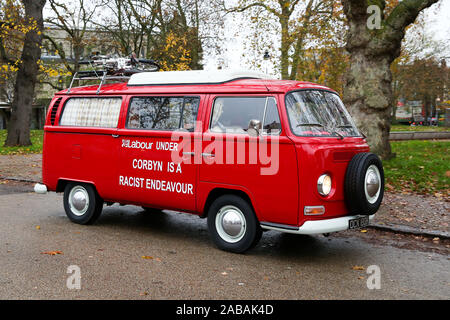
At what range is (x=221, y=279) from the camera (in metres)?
5.32

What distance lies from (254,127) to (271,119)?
252 millimetres

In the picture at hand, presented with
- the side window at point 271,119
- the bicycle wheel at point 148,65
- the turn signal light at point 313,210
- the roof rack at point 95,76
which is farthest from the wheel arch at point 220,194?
the bicycle wheel at point 148,65

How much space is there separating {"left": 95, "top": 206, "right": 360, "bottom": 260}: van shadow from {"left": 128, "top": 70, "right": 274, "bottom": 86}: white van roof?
91.1 inches

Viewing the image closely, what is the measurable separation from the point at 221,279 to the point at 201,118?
234 cm

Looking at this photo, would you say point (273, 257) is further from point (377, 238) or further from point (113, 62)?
point (113, 62)

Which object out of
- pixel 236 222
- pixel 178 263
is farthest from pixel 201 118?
pixel 178 263

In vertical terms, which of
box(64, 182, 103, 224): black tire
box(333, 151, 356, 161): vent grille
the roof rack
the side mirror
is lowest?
box(64, 182, 103, 224): black tire

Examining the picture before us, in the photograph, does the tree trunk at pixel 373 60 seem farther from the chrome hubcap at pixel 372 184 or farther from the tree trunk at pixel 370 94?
the chrome hubcap at pixel 372 184

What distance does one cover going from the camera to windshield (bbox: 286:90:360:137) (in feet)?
19.8

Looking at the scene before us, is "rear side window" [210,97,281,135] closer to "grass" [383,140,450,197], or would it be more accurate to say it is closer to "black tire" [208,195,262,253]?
"black tire" [208,195,262,253]
